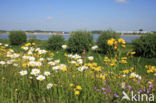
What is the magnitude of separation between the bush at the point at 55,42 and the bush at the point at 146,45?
505 cm

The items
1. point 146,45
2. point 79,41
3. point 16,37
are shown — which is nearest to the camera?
point 146,45

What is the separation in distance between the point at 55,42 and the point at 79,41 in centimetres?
195

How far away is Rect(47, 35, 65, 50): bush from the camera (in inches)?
414

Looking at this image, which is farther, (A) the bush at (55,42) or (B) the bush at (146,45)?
(A) the bush at (55,42)

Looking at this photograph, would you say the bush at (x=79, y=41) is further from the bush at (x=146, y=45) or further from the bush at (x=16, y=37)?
the bush at (x=16, y=37)

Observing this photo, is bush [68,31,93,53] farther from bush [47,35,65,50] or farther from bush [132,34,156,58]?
bush [132,34,156,58]

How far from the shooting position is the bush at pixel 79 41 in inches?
377

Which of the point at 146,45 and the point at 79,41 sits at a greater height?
the point at 79,41

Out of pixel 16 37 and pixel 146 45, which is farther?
pixel 16 37

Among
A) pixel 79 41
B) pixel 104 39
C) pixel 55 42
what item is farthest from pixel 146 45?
pixel 55 42

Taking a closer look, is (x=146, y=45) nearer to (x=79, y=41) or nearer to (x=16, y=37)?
(x=79, y=41)

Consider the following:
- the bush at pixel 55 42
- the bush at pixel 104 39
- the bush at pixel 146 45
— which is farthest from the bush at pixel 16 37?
the bush at pixel 146 45

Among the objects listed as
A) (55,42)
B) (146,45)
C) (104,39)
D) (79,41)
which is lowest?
(146,45)

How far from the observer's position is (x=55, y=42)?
10.6 m
